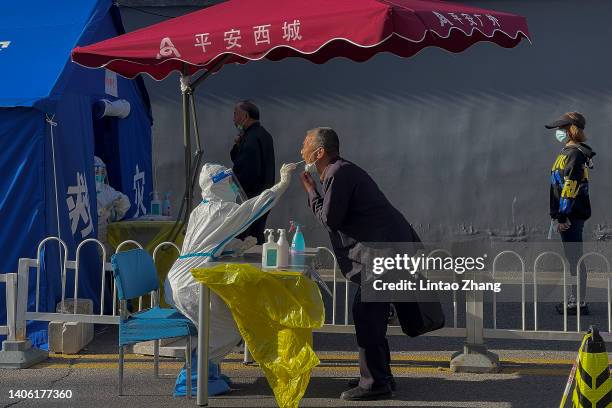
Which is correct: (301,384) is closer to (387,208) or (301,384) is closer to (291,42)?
(387,208)

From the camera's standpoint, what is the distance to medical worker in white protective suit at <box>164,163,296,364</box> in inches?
250

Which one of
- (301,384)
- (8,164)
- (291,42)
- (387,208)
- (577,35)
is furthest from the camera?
(577,35)

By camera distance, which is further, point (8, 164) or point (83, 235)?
point (83, 235)

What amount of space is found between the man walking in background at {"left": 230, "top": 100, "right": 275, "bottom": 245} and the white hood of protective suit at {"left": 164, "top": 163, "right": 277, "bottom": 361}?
8.12ft

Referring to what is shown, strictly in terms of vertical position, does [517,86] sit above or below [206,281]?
above

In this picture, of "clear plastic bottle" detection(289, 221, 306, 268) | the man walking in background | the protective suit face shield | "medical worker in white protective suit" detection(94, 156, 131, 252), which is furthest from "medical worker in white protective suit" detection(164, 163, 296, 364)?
"medical worker in white protective suit" detection(94, 156, 131, 252)

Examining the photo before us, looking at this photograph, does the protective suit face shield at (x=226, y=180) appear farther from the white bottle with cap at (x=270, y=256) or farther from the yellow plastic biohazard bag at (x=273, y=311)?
the yellow plastic biohazard bag at (x=273, y=311)

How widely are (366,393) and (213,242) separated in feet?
4.74

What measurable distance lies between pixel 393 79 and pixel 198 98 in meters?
2.65

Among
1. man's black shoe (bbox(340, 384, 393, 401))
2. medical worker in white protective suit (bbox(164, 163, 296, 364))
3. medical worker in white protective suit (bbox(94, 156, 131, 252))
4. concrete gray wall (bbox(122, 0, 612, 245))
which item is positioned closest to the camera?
medical worker in white protective suit (bbox(164, 163, 296, 364))

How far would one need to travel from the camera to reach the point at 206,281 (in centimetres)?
611

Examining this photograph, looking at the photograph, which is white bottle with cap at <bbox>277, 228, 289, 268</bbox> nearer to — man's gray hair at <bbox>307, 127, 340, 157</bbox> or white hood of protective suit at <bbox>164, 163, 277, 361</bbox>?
white hood of protective suit at <bbox>164, 163, 277, 361</bbox>

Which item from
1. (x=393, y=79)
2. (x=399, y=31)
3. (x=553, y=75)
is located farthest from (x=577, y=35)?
(x=399, y=31)

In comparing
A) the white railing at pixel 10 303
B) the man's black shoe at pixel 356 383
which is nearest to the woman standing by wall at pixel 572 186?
the man's black shoe at pixel 356 383
